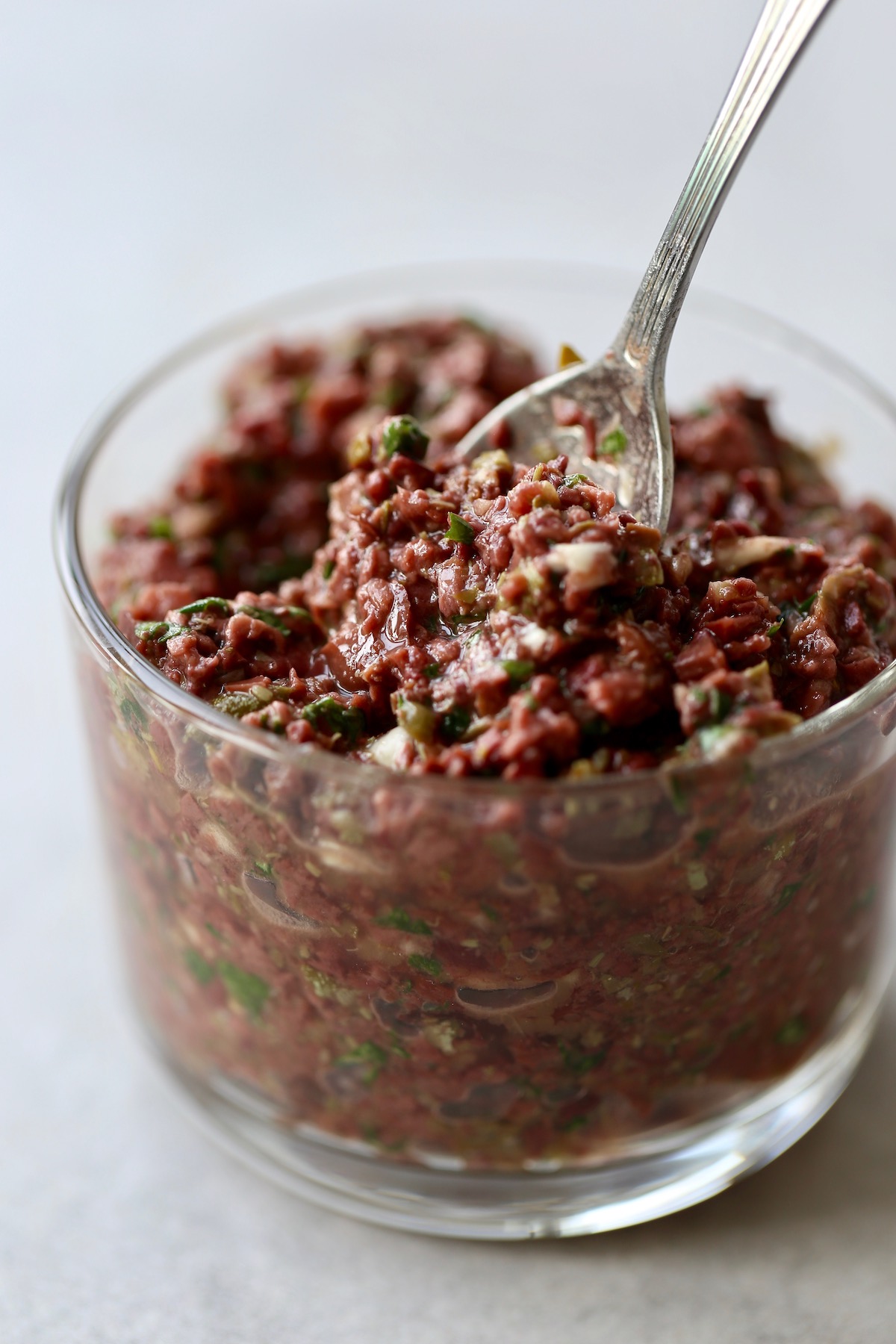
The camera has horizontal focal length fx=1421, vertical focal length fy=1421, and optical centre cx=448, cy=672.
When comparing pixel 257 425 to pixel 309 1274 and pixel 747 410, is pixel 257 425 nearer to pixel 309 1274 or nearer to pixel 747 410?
pixel 747 410

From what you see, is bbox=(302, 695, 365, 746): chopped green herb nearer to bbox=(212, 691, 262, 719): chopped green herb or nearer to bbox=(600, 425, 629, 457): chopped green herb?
bbox=(212, 691, 262, 719): chopped green herb

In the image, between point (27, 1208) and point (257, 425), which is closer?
point (27, 1208)

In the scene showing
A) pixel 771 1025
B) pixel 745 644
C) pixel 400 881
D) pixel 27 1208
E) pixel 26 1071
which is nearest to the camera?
pixel 400 881

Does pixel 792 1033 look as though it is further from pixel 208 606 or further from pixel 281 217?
pixel 281 217

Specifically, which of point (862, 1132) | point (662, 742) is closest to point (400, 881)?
point (662, 742)

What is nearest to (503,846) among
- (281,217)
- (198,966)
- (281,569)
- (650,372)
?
(198,966)

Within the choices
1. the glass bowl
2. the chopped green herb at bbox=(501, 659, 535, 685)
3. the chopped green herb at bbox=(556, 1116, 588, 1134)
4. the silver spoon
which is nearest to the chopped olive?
the silver spoon

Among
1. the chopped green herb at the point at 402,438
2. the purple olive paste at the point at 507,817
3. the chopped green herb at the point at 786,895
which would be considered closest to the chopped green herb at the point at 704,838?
the purple olive paste at the point at 507,817
